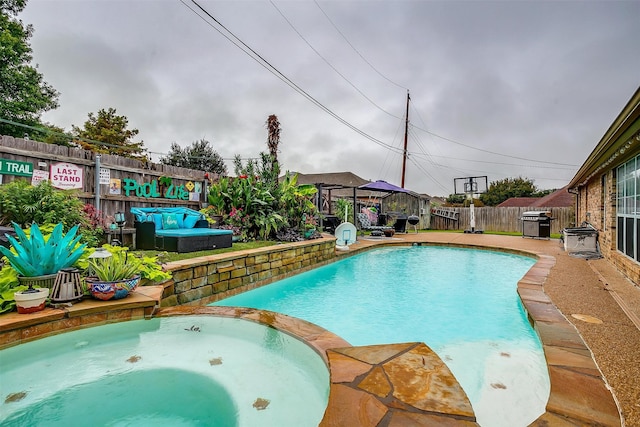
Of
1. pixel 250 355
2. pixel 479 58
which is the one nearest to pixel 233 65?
pixel 479 58

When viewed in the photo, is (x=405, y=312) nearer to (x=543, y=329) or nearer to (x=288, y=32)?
(x=543, y=329)

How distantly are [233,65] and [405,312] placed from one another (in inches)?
344

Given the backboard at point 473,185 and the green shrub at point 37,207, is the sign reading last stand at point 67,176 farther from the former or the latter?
the backboard at point 473,185

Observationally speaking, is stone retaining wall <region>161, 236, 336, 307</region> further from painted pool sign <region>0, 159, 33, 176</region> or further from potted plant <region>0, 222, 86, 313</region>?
painted pool sign <region>0, 159, 33, 176</region>

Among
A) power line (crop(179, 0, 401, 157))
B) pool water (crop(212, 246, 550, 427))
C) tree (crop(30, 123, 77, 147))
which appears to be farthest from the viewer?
tree (crop(30, 123, 77, 147))

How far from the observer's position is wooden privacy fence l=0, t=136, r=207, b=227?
4.75m

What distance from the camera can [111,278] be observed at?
2.95 meters

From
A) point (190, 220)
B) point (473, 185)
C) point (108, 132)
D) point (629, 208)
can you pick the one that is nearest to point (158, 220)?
point (190, 220)

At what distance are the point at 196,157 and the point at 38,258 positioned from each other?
19.7 metres

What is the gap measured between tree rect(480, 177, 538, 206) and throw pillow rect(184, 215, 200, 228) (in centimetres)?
3824

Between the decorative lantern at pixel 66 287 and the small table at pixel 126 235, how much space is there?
3160mm

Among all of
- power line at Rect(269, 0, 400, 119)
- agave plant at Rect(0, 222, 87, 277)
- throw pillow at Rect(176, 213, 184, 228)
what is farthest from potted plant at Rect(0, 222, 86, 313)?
power line at Rect(269, 0, 400, 119)

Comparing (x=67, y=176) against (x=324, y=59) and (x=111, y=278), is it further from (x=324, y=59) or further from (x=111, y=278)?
(x=324, y=59)

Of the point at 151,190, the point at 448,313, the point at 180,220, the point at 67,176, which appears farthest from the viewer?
the point at 151,190
